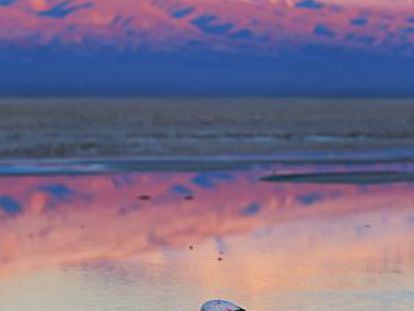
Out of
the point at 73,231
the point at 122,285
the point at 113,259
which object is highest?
the point at 73,231

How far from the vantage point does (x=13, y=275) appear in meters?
11.6

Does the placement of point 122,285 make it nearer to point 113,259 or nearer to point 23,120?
point 113,259

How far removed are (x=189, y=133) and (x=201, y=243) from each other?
74.9ft

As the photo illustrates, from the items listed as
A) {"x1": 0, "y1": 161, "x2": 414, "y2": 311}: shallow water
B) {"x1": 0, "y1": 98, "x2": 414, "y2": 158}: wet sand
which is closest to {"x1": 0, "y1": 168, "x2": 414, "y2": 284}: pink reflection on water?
{"x1": 0, "y1": 161, "x2": 414, "y2": 311}: shallow water

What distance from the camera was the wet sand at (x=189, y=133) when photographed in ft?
99.9

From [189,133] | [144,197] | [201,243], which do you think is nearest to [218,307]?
[201,243]

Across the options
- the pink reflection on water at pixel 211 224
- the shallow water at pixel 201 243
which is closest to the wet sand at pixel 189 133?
the shallow water at pixel 201 243

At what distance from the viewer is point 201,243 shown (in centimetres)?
1372

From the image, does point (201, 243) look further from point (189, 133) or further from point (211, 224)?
point (189, 133)

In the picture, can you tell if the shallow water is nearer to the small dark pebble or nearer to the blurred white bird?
the small dark pebble

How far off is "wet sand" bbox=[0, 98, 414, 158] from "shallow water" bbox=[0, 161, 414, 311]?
8278 mm

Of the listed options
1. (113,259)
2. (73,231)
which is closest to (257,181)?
(73,231)

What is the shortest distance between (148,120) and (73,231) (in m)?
30.2

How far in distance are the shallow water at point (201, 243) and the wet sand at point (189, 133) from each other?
828 cm
